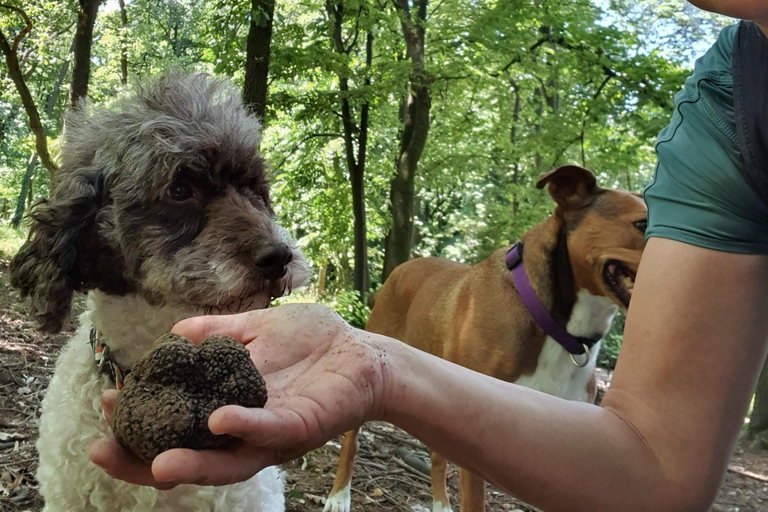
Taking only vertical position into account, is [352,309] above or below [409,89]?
below

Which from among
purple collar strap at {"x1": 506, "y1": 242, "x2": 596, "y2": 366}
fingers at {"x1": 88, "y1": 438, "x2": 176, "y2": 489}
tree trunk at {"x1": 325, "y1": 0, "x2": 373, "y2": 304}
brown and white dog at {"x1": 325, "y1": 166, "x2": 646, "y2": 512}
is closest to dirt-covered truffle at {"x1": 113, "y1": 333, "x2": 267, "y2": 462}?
fingers at {"x1": 88, "y1": 438, "x2": 176, "y2": 489}

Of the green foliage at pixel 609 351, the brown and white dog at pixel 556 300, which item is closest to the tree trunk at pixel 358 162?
the green foliage at pixel 609 351

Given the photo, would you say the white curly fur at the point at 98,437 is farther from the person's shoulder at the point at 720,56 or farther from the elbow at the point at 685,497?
the person's shoulder at the point at 720,56

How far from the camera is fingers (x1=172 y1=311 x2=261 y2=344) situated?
5.32 feet

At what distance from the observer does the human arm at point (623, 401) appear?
4.73ft

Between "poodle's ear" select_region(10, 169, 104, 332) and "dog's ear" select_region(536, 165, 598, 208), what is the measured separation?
2.76 m

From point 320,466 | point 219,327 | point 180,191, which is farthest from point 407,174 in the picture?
point 219,327

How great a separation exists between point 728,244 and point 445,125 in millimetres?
12915

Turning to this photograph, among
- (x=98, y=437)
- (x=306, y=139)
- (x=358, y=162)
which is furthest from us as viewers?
(x=306, y=139)

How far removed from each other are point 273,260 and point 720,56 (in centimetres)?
173

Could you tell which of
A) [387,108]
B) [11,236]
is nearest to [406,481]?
[387,108]

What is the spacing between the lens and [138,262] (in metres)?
2.48

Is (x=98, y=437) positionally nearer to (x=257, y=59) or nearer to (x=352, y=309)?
(x=257, y=59)

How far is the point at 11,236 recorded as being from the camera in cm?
1814
